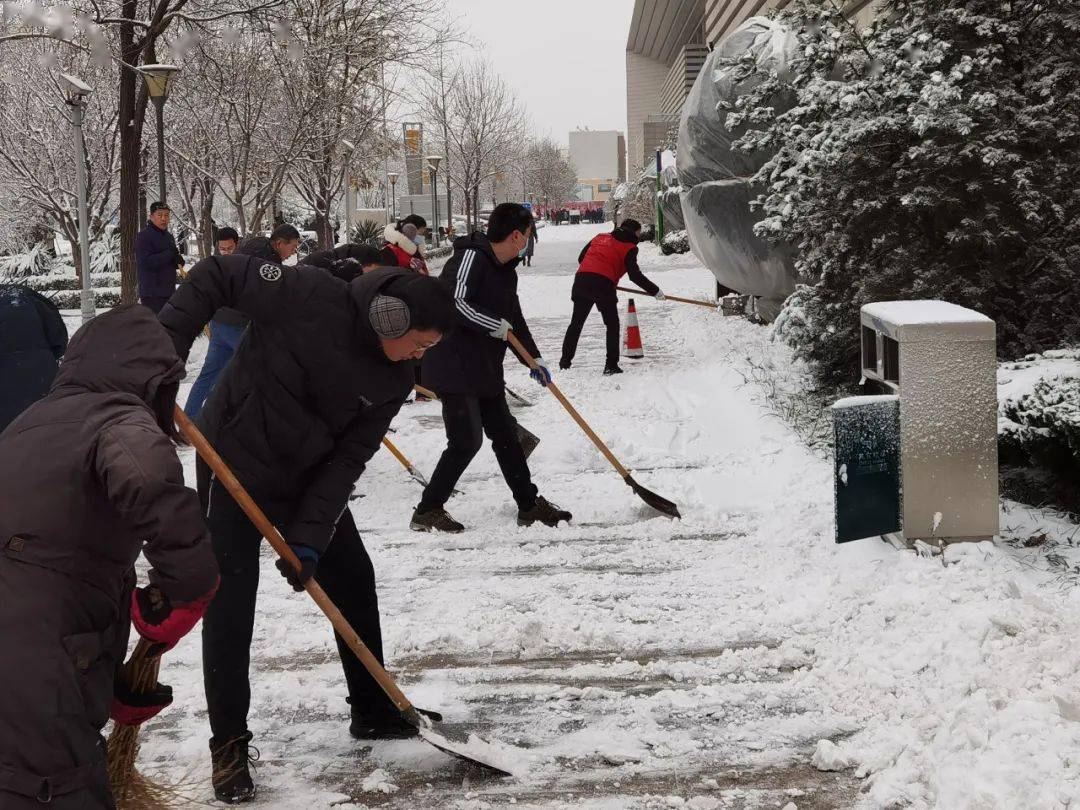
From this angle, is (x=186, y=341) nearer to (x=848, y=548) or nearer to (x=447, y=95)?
(x=848, y=548)

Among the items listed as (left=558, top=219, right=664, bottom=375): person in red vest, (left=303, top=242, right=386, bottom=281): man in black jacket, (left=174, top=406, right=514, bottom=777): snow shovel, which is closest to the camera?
(left=174, top=406, right=514, bottom=777): snow shovel

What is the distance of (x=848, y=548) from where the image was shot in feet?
17.8

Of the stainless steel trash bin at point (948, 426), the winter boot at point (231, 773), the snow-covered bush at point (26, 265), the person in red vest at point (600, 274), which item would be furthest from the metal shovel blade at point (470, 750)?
the snow-covered bush at point (26, 265)

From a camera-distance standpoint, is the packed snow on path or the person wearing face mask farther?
the person wearing face mask

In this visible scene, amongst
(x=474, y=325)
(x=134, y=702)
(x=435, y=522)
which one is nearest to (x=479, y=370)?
(x=474, y=325)

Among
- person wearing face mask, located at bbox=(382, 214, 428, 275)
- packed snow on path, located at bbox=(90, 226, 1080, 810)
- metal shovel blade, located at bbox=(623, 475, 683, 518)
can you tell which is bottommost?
packed snow on path, located at bbox=(90, 226, 1080, 810)

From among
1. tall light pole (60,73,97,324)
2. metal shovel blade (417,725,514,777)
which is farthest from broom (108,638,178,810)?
tall light pole (60,73,97,324)

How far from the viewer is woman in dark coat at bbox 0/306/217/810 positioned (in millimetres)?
2289

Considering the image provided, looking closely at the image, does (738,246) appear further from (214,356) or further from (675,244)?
Answer: (675,244)

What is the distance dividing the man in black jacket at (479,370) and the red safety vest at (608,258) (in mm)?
5524

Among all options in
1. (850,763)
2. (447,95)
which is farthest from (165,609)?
(447,95)

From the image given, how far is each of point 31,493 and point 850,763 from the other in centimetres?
259

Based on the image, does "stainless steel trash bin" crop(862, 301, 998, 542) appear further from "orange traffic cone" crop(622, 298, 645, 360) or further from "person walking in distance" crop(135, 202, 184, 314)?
"person walking in distance" crop(135, 202, 184, 314)

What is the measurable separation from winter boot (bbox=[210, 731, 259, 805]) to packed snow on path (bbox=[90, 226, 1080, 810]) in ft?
0.32
